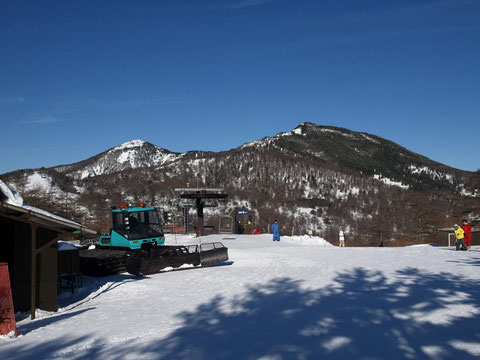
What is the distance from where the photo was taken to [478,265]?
54.2 feet

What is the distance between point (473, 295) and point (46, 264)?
400 inches

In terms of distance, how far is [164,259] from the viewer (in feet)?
53.2

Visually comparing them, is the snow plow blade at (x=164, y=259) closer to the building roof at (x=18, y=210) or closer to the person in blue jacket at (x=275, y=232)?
the building roof at (x=18, y=210)

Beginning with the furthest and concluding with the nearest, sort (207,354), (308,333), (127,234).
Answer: (127,234) < (308,333) < (207,354)

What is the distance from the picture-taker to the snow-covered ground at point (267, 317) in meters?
7.20

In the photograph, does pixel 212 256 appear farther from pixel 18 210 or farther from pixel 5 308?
pixel 5 308

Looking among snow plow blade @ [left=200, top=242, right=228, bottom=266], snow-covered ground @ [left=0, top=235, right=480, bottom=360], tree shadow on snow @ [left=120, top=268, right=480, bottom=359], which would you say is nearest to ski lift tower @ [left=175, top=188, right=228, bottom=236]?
snow plow blade @ [left=200, top=242, right=228, bottom=266]

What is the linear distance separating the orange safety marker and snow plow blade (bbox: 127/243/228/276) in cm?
682

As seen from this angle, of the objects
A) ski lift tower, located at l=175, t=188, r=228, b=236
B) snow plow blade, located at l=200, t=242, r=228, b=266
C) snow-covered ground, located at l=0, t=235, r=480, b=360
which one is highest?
ski lift tower, located at l=175, t=188, r=228, b=236

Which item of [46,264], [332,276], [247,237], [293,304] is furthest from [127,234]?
[247,237]

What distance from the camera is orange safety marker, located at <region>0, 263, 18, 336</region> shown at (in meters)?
8.41

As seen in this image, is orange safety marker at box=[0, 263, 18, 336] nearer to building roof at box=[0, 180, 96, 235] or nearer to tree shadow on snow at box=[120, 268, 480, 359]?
building roof at box=[0, 180, 96, 235]

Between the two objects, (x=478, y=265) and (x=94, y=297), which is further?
(x=478, y=265)

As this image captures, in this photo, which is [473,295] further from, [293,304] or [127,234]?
[127,234]
